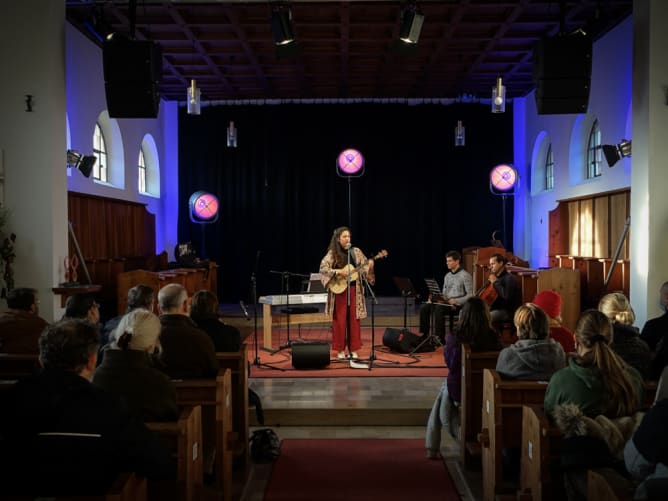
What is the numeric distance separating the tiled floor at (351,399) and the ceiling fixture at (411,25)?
3.31 m

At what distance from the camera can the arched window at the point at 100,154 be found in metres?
9.45

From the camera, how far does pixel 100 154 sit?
967 cm

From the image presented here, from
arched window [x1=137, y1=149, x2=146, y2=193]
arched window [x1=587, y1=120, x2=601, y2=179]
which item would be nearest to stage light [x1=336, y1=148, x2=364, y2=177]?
arched window [x1=587, y1=120, x2=601, y2=179]

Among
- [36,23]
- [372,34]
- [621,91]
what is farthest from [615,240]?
[36,23]

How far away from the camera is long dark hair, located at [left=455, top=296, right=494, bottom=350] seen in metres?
4.06

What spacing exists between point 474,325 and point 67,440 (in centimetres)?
272

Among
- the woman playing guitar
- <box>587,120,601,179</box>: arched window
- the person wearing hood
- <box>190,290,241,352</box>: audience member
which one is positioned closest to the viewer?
the person wearing hood

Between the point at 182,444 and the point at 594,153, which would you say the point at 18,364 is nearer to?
the point at 182,444

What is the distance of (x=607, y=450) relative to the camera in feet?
8.00

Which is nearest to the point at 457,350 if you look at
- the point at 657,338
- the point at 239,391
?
the point at 657,338

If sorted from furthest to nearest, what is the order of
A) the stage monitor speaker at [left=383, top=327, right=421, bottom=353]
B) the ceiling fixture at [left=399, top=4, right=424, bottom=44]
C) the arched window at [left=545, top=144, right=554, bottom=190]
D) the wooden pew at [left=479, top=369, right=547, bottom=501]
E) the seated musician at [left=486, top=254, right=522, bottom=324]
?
the arched window at [left=545, top=144, right=554, bottom=190], the stage monitor speaker at [left=383, top=327, right=421, bottom=353], the seated musician at [left=486, top=254, right=522, bottom=324], the ceiling fixture at [left=399, top=4, right=424, bottom=44], the wooden pew at [left=479, top=369, right=547, bottom=501]

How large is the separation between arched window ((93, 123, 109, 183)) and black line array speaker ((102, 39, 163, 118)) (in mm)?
3053

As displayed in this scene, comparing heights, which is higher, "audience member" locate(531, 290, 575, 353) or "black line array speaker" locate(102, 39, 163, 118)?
"black line array speaker" locate(102, 39, 163, 118)

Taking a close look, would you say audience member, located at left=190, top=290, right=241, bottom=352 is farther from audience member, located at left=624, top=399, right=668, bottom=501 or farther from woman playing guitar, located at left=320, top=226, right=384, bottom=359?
audience member, located at left=624, top=399, right=668, bottom=501
